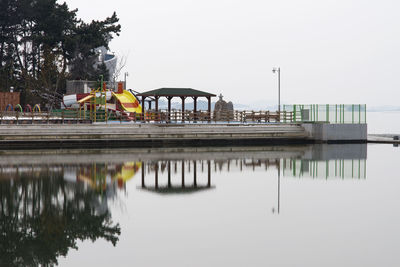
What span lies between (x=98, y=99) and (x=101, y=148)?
37.1 feet

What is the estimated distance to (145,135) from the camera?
4522 cm

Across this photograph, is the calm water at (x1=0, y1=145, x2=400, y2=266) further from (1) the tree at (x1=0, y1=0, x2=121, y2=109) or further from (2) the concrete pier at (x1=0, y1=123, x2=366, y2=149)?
(1) the tree at (x1=0, y1=0, x2=121, y2=109)

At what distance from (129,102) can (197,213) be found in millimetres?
37342

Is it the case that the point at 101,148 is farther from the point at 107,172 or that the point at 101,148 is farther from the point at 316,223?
the point at 316,223

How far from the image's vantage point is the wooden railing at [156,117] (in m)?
47.5

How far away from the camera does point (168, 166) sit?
3122 centimetres

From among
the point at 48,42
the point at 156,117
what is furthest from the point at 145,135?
the point at 48,42

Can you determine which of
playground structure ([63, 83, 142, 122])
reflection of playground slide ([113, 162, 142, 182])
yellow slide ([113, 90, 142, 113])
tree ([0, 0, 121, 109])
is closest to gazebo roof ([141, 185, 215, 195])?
reflection of playground slide ([113, 162, 142, 182])

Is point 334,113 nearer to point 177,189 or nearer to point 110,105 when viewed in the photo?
point 110,105

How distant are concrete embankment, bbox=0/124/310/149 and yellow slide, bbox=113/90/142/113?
841 cm

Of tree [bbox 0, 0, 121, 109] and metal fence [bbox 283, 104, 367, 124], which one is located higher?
tree [bbox 0, 0, 121, 109]

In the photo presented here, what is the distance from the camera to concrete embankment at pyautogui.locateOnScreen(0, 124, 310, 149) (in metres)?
42.7

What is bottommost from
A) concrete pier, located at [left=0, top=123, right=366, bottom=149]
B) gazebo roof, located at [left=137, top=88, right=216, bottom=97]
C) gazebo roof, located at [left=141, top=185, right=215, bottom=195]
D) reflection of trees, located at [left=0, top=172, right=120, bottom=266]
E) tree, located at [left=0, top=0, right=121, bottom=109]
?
gazebo roof, located at [left=141, top=185, right=215, bottom=195]

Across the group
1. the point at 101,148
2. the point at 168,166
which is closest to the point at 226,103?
the point at 101,148
